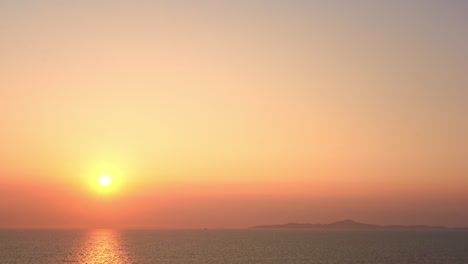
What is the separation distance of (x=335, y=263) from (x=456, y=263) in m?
30.9

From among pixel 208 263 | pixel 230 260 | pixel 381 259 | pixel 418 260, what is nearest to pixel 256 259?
pixel 230 260

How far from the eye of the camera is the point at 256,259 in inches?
5049

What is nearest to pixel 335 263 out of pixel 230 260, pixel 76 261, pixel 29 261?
pixel 230 260

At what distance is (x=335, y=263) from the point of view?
116875mm

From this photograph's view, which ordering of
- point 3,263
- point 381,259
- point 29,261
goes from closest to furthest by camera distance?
1. point 3,263
2. point 29,261
3. point 381,259

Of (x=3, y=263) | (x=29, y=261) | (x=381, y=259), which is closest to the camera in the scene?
(x=3, y=263)

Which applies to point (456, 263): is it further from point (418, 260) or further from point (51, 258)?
point (51, 258)

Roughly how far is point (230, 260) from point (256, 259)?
27.7ft

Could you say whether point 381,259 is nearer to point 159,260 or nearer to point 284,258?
point 284,258

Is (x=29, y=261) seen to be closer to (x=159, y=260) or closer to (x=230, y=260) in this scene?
(x=159, y=260)

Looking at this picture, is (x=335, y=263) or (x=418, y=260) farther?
(x=418, y=260)

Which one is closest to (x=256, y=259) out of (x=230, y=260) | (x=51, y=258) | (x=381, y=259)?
(x=230, y=260)

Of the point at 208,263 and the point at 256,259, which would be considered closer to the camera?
the point at 208,263

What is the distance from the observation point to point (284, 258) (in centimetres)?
13138
